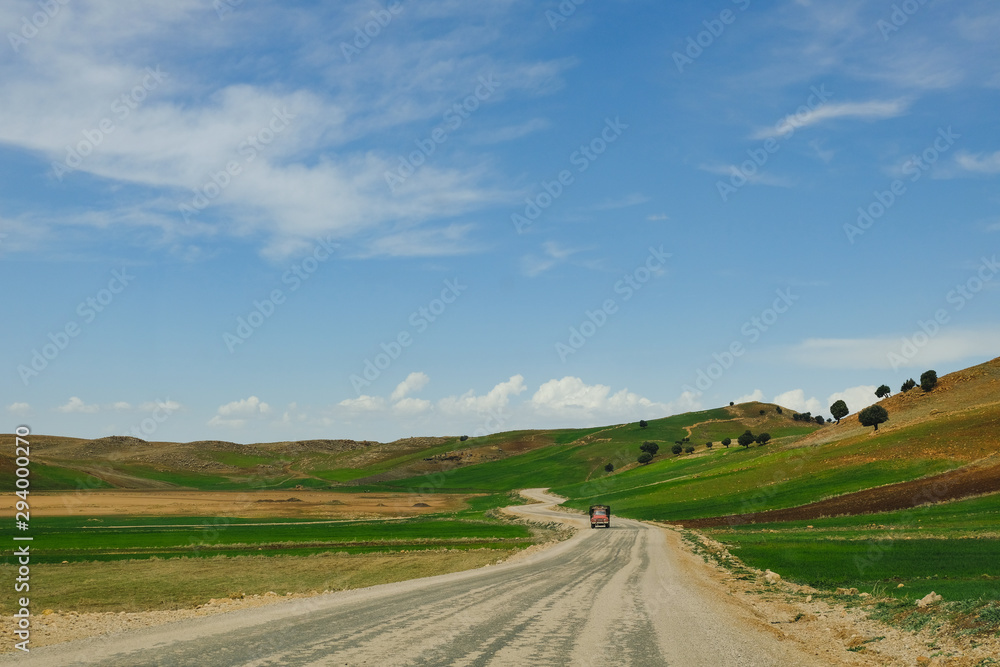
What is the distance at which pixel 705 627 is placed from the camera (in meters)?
20.4

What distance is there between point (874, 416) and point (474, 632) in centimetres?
12208

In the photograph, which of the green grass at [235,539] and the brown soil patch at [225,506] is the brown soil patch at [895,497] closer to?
the green grass at [235,539]

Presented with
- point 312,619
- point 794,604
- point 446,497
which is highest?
point 312,619

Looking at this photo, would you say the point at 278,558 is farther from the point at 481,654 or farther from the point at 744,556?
the point at 481,654

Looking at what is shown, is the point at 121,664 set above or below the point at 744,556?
above

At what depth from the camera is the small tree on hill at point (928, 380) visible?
130m

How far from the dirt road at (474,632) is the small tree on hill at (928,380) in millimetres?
121822

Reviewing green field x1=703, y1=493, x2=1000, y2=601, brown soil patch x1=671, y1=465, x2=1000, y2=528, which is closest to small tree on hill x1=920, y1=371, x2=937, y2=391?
brown soil patch x1=671, y1=465, x2=1000, y2=528

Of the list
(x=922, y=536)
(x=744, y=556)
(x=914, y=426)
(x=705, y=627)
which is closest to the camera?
(x=705, y=627)

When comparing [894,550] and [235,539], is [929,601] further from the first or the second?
[235,539]

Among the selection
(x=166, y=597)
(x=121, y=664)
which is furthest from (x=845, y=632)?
(x=166, y=597)

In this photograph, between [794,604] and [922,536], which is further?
[922,536]

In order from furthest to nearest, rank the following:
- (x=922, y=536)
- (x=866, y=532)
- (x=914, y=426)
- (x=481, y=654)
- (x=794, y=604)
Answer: (x=914, y=426) → (x=866, y=532) → (x=922, y=536) → (x=794, y=604) → (x=481, y=654)

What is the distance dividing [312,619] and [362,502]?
425 feet
